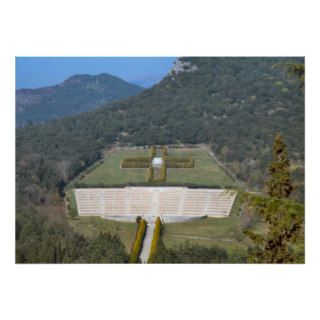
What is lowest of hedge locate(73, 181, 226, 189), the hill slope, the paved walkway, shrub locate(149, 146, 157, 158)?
the paved walkway

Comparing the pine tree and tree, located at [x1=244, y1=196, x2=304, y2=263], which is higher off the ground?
the pine tree

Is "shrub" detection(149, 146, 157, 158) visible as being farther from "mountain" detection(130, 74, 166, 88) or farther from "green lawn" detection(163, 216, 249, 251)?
"green lawn" detection(163, 216, 249, 251)

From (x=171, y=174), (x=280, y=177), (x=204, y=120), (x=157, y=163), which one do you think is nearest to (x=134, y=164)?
(x=157, y=163)

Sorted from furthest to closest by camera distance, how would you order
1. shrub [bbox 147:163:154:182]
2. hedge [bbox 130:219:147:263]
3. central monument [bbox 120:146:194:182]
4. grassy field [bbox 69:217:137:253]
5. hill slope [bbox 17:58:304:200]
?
hill slope [bbox 17:58:304:200], central monument [bbox 120:146:194:182], shrub [bbox 147:163:154:182], grassy field [bbox 69:217:137:253], hedge [bbox 130:219:147:263]

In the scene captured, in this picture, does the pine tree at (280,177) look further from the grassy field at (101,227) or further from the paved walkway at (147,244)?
the grassy field at (101,227)

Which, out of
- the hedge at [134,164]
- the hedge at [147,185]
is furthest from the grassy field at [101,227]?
the hedge at [134,164]

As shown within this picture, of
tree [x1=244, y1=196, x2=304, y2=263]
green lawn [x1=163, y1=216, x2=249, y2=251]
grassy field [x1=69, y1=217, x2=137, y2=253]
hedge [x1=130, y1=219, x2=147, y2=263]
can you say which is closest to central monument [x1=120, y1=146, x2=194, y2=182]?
grassy field [x1=69, y1=217, x2=137, y2=253]
